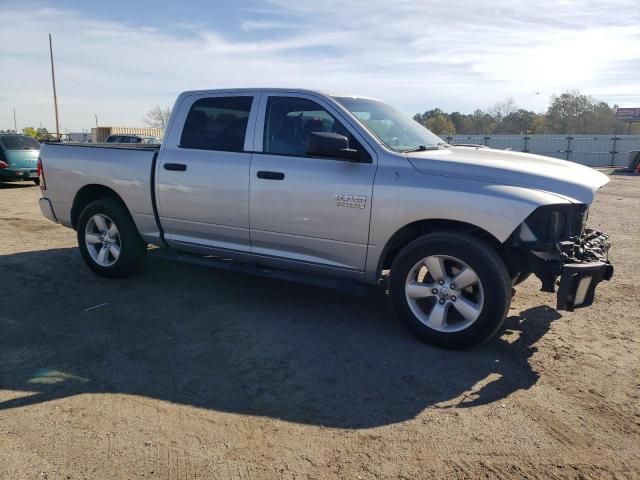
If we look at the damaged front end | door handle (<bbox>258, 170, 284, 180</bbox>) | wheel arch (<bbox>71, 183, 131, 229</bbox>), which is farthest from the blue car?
the damaged front end

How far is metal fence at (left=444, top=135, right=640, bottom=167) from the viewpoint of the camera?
3108 cm

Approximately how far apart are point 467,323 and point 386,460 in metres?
1.59

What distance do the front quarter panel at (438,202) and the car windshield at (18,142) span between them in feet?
48.1

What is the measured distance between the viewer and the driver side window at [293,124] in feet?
15.6

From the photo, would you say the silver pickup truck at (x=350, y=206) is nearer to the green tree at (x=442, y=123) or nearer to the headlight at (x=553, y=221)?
the headlight at (x=553, y=221)

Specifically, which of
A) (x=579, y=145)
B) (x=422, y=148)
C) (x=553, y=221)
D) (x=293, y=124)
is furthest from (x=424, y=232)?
(x=579, y=145)

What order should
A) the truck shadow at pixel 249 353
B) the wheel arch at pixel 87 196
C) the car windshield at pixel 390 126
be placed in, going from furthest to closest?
the wheel arch at pixel 87 196 → the car windshield at pixel 390 126 → the truck shadow at pixel 249 353

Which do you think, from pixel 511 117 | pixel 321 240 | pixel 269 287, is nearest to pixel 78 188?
pixel 269 287

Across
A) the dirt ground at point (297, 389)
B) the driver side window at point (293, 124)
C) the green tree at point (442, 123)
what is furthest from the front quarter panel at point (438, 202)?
the green tree at point (442, 123)

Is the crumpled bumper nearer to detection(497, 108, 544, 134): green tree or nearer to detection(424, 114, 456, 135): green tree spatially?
detection(424, 114, 456, 135): green tree

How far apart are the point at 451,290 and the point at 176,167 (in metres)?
2.97

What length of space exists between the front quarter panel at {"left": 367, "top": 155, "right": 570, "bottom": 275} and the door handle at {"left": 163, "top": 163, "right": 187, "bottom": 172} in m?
2.08

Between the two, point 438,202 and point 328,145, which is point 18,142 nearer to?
point 328,145

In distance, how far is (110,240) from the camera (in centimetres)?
603
